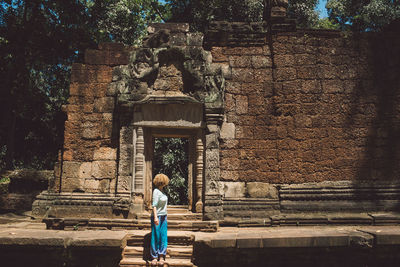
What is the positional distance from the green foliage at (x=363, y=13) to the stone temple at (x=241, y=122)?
1106 centimetres

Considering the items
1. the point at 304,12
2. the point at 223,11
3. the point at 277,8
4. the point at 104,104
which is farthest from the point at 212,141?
the point at 304,12

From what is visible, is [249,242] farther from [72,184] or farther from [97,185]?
[72,184]

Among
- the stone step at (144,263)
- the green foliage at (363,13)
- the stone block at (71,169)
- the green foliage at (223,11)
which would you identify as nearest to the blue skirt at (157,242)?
the stone step at (144,263)

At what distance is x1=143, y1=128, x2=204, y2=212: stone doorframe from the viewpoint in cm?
654

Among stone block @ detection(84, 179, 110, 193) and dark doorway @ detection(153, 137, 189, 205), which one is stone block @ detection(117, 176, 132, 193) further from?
dark doorway @ detection(153, 137, 189, 205)

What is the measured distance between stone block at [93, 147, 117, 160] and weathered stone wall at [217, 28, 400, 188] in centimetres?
217

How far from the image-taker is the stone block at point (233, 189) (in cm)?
643

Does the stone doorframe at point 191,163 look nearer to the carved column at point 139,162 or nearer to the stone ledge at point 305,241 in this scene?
the carved column at point 139,162

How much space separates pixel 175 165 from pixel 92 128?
6.90 m

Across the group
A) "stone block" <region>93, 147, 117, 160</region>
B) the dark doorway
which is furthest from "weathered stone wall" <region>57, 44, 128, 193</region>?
the dark doorway

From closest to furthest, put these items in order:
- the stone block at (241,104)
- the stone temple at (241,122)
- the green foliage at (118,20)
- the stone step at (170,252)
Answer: the stone step at (170,252) < the stone temple at (241,122) < the stone block at (241,104) < the green foliage at (118,20)

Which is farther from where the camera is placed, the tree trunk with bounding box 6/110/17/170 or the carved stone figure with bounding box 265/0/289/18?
the tree trunk with bounding box 6/110/17/170

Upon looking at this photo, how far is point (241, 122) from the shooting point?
668 centimetres

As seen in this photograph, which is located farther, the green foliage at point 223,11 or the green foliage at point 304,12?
the green foliage at point 304,12
